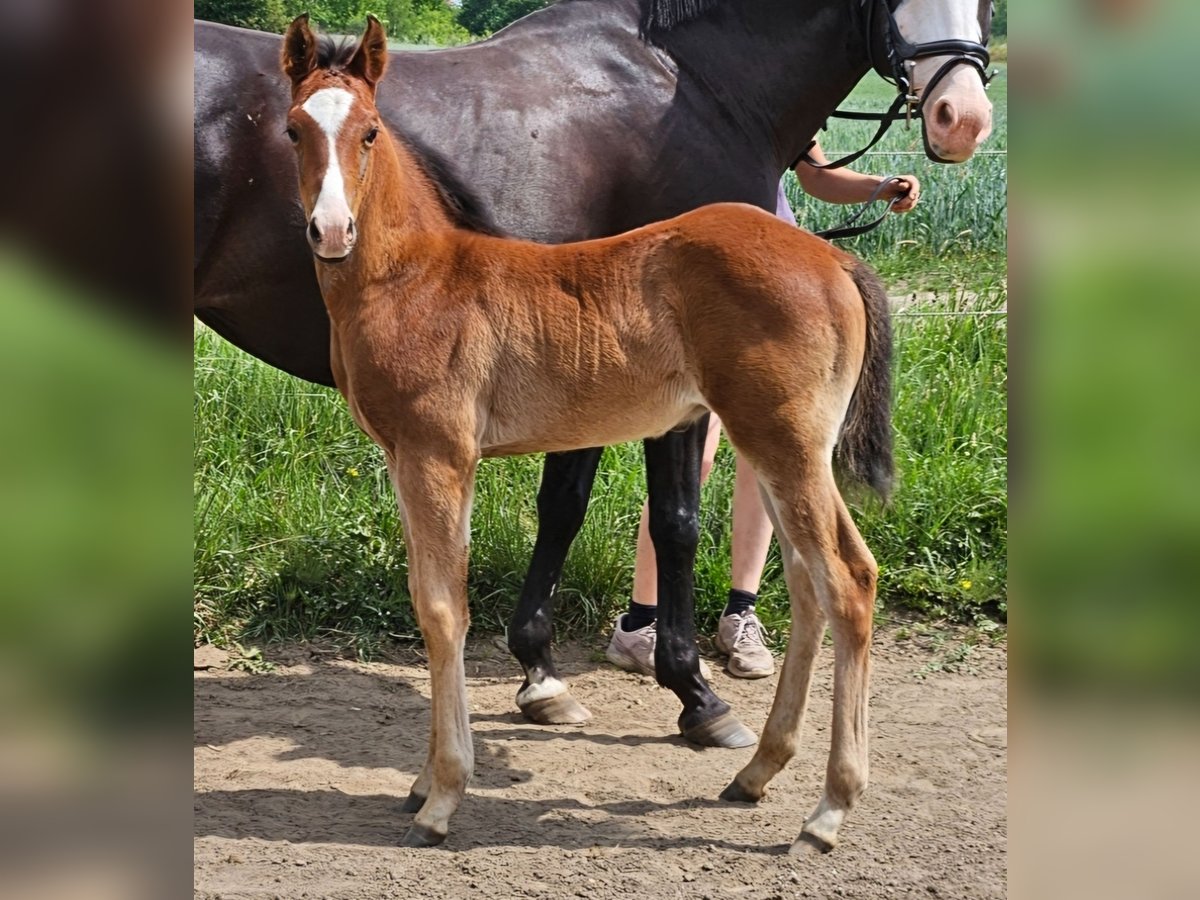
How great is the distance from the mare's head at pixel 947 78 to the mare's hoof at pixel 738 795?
1.83m

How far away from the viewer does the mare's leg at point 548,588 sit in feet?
13.1

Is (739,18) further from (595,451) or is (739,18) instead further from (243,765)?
(243,765)

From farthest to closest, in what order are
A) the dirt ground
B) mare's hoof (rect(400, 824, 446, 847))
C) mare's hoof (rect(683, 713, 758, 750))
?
mare's hoof (rect(683, 713, 758, 750)) → mare's hoof (rect(400, 824, 446, 847)) → the dirt ground

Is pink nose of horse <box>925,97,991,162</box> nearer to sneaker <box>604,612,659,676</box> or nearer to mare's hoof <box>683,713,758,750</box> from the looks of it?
mare's hoof <box>683,713,758,750</box>

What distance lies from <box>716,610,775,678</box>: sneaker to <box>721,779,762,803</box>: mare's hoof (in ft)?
3.35

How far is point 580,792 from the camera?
11.4ft

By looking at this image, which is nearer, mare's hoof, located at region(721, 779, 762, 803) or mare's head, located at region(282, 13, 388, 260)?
mare's head, located at region(282, 13, 388, 260)

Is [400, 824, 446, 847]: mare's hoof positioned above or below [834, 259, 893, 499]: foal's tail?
below

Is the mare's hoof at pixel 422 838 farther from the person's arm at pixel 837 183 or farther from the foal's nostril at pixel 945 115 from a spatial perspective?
the person's arm at pixel 837 183

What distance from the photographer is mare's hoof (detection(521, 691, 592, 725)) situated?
13.1ft
